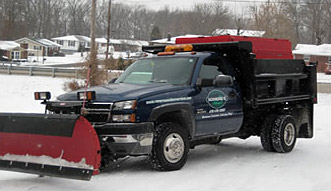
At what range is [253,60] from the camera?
8398 mm

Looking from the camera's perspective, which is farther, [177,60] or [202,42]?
[202,42]

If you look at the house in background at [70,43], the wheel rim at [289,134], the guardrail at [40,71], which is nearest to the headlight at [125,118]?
the wheel rim at [289,134]

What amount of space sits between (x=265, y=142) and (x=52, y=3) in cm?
11335

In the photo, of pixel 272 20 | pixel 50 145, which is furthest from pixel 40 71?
pixel 50 145

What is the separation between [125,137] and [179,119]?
120cm

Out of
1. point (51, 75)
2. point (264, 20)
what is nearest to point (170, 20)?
point (264, 20)

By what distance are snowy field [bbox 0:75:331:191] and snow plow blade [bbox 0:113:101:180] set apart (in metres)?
0.31

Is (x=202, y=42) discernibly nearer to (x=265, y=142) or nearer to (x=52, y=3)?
(x=265, y=142)

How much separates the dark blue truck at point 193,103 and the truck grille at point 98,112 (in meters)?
0.01

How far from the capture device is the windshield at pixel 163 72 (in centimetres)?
765

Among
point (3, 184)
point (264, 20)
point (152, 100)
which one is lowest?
point (3, 184)

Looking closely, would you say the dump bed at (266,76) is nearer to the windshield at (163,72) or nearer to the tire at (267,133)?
the tire at (267,133)

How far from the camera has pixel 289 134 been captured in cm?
941

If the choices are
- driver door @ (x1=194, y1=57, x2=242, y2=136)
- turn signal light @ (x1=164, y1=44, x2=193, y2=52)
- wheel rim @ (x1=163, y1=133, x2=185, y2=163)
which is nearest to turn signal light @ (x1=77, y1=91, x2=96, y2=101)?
wheel rim @ (x1=163, y1=133, x2=185, y2=163)
